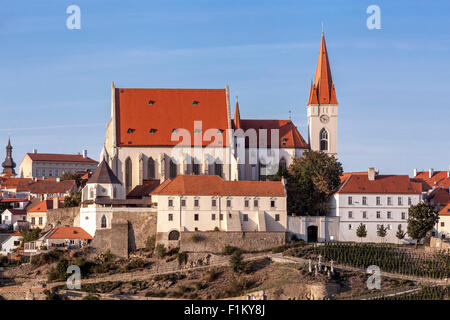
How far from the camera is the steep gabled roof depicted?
329 feet

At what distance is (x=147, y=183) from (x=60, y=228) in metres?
12.3

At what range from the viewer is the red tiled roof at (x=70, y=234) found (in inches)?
3856

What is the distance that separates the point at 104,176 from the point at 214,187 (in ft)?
35.1

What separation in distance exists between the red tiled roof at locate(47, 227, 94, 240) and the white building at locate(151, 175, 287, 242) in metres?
7.13

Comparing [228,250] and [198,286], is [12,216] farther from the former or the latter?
[198,286]

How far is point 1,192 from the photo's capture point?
429 ft

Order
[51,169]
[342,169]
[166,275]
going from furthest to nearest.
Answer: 1. [51,169]
2. [342,169]
3. [166,275]

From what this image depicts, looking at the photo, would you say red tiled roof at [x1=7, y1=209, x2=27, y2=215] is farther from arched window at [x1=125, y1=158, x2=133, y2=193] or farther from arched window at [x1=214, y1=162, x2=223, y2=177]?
arched window at [x1=214, y1=162, x2=223, y2=177]

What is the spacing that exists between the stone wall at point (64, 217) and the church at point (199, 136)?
8.49 metres

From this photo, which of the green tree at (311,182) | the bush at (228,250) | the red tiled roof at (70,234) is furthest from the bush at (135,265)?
the green tree at (311,182)

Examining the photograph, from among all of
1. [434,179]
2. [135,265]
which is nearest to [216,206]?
[135,265]

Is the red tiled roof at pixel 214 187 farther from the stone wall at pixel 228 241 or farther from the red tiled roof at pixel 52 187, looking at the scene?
the red tiled roof at pixel 52 187

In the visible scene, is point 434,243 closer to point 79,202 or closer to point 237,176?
point 237,176
